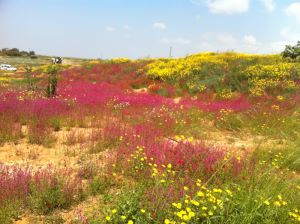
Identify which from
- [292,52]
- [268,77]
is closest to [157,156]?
[268,77]

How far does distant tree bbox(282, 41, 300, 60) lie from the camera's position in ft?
67.8

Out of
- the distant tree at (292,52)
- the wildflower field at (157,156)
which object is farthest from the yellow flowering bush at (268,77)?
the distant tree at (292,52)

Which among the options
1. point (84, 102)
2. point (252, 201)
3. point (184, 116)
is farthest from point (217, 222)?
point (84, 102)

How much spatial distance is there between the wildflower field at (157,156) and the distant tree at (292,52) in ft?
13.6

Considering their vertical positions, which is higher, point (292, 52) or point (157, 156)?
point (292, 52)

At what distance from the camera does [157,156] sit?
6055 mm

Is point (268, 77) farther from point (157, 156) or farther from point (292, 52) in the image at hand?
point (157, 156)

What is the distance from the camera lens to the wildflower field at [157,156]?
4098mm

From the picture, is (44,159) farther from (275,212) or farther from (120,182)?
(275,212)

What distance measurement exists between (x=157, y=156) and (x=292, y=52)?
18.2 m

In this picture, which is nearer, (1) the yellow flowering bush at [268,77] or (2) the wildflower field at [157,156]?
(2) the wildflower field at [157,156]

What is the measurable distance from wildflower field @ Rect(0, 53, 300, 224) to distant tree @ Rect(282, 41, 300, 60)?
13.6 ft

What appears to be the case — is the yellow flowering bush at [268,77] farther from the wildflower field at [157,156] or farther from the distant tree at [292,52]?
the distant tree at [292,52]

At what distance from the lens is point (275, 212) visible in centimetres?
402
